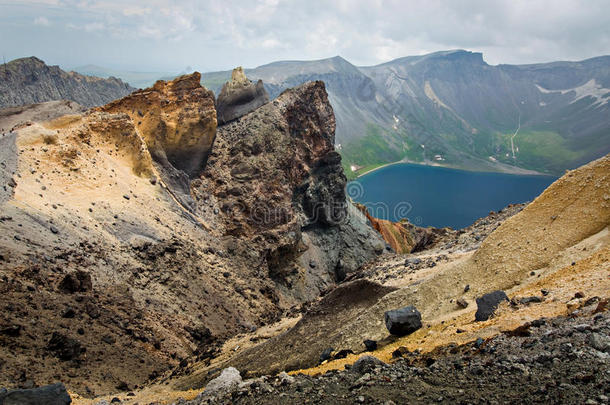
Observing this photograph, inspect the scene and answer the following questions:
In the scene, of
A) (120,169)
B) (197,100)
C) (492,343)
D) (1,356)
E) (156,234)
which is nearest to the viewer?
(492,343)

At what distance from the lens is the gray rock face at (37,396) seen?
10.1 m

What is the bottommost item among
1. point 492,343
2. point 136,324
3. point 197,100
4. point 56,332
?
point 136,324

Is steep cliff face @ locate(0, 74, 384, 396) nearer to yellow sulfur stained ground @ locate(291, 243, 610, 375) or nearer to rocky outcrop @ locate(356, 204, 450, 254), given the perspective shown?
rocky outcrop @ locate(356, 204, 450, 254)

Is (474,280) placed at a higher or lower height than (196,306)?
higher

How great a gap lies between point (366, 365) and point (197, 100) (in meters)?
34.8

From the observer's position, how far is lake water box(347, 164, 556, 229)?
370 ft

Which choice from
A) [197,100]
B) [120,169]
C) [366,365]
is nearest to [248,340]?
[366,365]

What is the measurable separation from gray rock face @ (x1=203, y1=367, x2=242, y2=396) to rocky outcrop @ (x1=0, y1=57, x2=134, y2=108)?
112598mm

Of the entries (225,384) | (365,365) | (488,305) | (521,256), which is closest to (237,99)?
(521,256)

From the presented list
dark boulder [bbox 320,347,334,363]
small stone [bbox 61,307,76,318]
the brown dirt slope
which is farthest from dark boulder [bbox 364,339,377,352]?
small stone [bbox 61,307,76,318]

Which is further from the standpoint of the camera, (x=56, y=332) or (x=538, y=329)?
(x=56, y=332)

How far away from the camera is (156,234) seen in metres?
28.1

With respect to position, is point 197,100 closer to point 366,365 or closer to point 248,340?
point 248,340

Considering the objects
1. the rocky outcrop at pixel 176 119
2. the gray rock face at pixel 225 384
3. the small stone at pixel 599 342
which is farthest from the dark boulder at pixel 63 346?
the rocky outcrop at pixel 176 119
